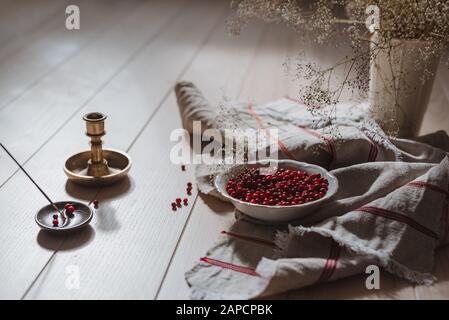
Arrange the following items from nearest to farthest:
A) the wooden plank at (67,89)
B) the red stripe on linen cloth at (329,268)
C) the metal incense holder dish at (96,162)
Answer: the red stripe on linen cloth at (329,268)
the metal incense holder dish at (96,162)
the wooden plank at (67,89)

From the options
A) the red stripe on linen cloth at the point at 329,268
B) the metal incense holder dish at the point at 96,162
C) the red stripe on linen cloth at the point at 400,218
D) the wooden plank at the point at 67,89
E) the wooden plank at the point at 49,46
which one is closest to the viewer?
the red stripe on linen cloth at the point at 329,268

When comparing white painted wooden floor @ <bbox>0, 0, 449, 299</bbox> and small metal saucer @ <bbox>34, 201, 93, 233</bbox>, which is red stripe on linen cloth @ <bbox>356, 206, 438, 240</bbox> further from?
small metal saucer @ <bbox>34, 201, 93, 233</bbox>

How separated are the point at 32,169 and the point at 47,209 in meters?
0.27

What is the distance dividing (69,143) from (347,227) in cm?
86

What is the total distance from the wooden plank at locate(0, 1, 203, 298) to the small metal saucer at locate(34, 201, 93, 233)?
0.08ft

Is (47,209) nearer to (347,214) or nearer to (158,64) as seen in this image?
(347,214)

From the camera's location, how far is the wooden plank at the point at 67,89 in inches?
69.4

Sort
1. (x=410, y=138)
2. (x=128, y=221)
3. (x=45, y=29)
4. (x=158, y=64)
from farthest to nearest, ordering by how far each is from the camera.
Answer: (x=45, y=29), (x=158, y=64), (x=410, y=138), (x=128, y=221)

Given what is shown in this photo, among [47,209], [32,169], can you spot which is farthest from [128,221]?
[32,169]

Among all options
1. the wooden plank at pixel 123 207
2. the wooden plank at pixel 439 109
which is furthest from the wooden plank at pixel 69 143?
the wooden plank at pixel 439 109

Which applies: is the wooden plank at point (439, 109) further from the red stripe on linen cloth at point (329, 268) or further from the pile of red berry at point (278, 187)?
the red stripe on linen cloth at point (329, 268)

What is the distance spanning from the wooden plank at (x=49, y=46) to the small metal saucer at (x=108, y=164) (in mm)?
544

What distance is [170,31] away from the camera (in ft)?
9.29
